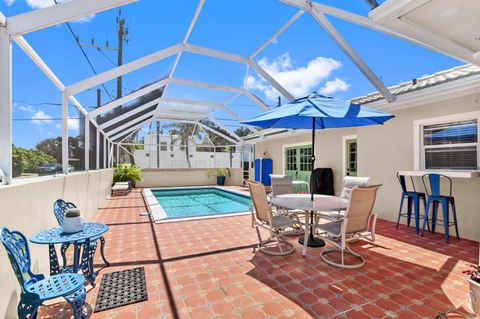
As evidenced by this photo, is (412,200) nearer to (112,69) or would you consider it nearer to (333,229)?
(333,229)

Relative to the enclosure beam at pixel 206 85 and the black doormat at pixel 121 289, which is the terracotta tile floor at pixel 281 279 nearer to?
the black doormat at pixel 121 289

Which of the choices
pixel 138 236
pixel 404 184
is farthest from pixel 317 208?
pixel 138 236

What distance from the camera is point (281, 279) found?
10.4 ft

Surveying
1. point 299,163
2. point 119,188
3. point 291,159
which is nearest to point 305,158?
point 299,163

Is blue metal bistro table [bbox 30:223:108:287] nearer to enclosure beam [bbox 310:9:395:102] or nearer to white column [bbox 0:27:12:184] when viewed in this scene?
white column [bbox 0:27:12:184]

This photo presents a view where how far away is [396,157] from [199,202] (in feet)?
25.3

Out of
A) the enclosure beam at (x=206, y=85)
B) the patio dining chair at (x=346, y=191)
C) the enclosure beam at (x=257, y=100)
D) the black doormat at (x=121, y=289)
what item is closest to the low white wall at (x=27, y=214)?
the black doormat at (x=121, y=289)

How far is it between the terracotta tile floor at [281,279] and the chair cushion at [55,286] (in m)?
0.57

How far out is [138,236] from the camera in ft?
16.4

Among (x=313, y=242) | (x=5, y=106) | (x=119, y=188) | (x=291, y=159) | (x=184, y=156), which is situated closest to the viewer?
(x=5, y=106)

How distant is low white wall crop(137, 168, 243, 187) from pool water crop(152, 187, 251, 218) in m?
1.50

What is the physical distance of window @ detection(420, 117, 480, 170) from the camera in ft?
16.0

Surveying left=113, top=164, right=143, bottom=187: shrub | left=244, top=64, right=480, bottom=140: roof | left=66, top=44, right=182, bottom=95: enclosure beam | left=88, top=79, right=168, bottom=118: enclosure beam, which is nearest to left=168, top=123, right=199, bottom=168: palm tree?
left=113, top=164, right=143, bottom=187: shrub

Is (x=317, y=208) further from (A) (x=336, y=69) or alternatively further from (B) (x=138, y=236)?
(A) (x=336, y=69)
